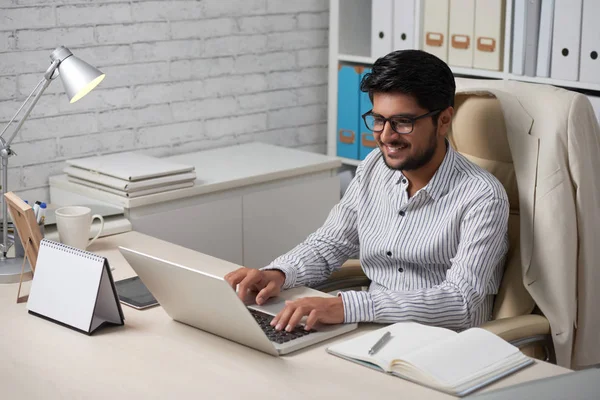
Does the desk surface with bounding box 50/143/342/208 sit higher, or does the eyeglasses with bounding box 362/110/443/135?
the eyeglasses with bounding box 362/110/443/135

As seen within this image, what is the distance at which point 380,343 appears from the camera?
1694 mm

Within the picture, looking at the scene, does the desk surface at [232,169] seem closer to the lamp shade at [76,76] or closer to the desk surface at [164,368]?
the lamp shade at [76,76]

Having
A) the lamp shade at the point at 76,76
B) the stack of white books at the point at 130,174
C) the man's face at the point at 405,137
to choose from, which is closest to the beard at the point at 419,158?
the man's face at the point at 405,137

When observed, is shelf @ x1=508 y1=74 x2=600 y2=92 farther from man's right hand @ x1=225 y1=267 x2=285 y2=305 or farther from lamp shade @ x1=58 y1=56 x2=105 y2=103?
lamp shade @ x1=58 y1=56 x2=105 y2=103

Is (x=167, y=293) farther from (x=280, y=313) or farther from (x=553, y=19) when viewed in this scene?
(x=553, y=19)

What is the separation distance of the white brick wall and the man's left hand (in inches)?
55.7

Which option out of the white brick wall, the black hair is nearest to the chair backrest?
the black hair

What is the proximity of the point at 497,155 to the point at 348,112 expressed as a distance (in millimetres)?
1329

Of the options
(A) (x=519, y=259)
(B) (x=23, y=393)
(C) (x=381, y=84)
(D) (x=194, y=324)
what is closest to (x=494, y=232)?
(A) (x=519, y=259)

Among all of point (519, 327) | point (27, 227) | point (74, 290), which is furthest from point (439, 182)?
point (27, 227)

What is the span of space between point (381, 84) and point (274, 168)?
104 centimetres

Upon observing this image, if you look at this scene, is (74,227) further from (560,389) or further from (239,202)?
(560,389)

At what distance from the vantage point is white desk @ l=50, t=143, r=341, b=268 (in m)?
2.75

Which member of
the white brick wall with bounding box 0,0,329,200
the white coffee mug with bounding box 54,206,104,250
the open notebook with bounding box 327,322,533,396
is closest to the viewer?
the open notebook with bounding box 327,322,533,396
